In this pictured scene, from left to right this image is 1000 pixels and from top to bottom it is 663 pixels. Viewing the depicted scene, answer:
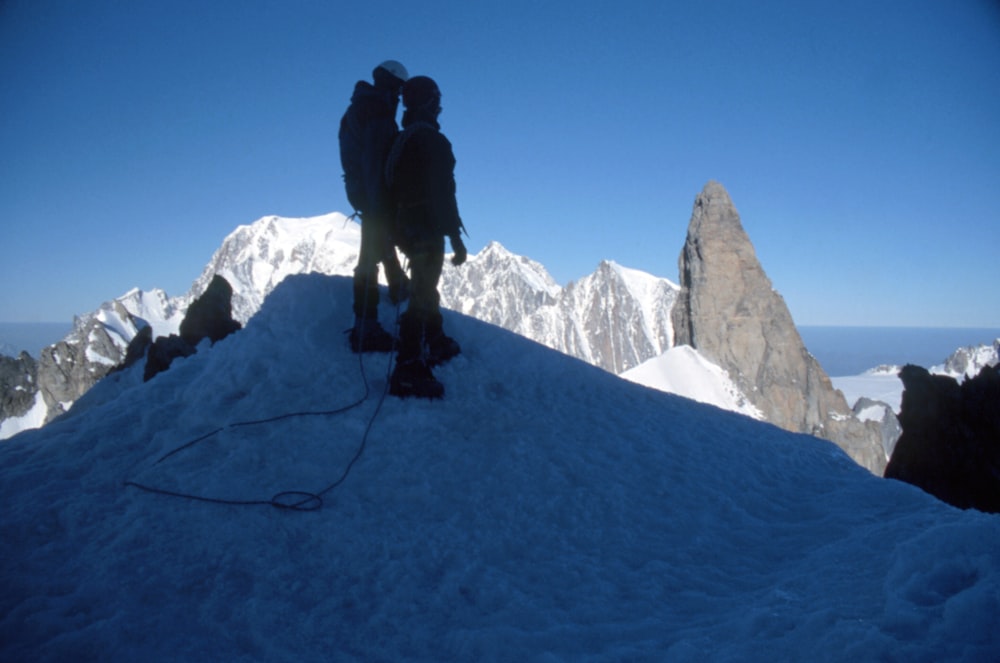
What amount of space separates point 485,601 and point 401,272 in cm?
491

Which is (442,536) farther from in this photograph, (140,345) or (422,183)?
(140,345)

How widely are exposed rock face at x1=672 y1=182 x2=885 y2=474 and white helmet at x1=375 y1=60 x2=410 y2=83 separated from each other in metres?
84.8

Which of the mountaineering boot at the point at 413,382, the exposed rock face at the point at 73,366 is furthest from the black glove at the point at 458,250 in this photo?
the exposed rock face at the point at 73,366

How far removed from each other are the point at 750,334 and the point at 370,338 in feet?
292

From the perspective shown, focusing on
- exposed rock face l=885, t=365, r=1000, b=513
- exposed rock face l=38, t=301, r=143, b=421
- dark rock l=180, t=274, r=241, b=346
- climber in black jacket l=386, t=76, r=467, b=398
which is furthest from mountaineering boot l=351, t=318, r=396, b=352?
exposed rock face l=38, t=301, r=143, b=421

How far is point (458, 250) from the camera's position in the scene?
23.4 feet

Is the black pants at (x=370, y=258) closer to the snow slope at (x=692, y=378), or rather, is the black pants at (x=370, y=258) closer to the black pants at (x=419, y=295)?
the black pants at (x=419, y=295)

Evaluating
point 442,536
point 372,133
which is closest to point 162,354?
point 372,133

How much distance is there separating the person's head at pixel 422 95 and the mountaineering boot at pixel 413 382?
9.40ft

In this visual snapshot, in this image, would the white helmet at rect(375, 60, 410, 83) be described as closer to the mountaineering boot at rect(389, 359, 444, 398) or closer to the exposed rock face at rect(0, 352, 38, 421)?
the mountaineering boot at rect(389, 359, 444, 398)

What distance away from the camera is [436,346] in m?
7.33

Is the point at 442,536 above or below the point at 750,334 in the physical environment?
below

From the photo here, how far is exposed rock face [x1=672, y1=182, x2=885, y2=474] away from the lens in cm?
8312

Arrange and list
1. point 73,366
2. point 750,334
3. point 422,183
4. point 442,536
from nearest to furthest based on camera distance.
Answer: point 442,536 → point 422,183 → point 750,334 → point 73,366
